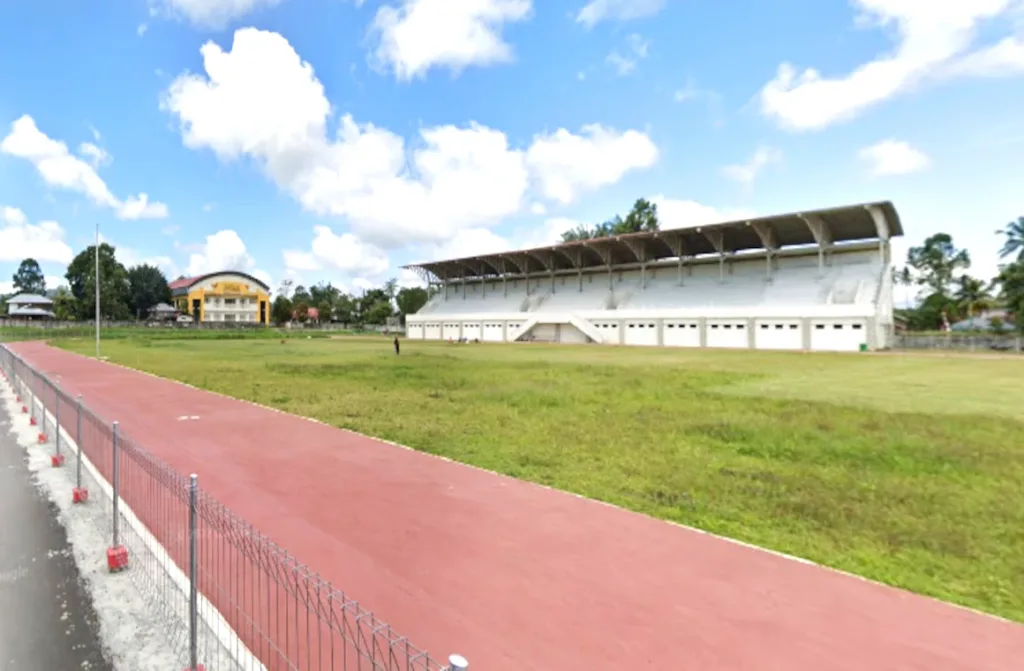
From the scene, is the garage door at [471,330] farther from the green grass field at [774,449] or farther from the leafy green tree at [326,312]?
the green grass field at [774,449]

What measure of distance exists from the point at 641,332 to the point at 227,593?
5584 centimetres

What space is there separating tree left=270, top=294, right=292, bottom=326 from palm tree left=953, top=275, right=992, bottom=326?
11390 cm

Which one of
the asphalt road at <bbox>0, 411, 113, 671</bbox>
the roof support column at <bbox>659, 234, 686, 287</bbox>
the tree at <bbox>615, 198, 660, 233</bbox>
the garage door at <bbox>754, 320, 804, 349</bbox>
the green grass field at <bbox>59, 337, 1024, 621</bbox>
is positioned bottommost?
the asphalt road at <bbox>0, 411, 113, 671</bbox>

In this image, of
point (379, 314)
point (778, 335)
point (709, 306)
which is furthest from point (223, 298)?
point (778, 335)

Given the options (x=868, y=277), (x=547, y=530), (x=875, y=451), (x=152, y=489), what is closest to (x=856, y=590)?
(x=547, y=530)

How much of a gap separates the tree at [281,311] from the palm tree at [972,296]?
113896mm

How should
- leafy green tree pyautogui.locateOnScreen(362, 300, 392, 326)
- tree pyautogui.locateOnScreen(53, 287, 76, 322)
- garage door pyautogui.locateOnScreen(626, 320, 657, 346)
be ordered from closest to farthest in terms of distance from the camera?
garage door pyautogui.locateOnScreen(626, 320, 657, 346)
tree pyautogui.locateOnScreen(53, 287, 76, 322)
leafy green tree pyautogui.locateOnScreen(362, 300, 392, 326)

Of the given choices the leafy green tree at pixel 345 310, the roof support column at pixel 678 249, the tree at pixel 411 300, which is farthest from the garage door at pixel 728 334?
the leafy green tree at pixel 345 310

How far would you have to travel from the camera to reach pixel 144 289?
331 feet

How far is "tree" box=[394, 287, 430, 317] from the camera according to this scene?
392 feet

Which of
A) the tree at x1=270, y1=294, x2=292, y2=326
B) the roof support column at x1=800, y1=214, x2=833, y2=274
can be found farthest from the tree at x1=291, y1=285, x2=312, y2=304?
the roof support column at x1=800, y1=214, x2=833, y2=274

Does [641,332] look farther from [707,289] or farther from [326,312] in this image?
[326,312]

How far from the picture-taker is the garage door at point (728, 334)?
2014 inches

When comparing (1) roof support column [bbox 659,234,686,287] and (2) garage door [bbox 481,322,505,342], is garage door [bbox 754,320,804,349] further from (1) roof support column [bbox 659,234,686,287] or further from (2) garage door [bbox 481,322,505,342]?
(2) garage door [bbox 481,322,505,342]
